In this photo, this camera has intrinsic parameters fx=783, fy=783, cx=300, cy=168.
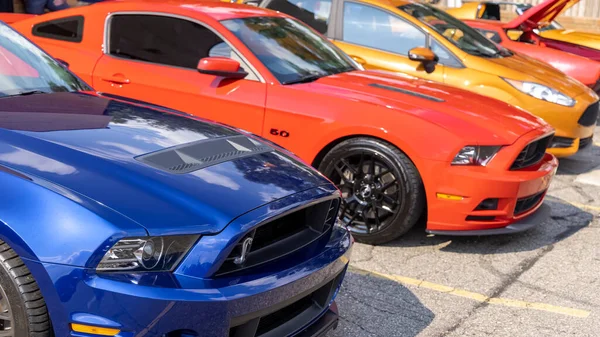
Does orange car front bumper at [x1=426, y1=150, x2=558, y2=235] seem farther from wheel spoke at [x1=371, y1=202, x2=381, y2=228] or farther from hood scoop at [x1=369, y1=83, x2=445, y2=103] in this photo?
hood scoop at [x1=369, y1=83, x2=445, y2=103]

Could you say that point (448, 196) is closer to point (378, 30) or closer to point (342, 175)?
point (342, 175)

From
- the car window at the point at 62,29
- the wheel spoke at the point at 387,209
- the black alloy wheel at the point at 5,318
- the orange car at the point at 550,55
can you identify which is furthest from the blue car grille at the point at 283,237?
the orange car at the point at 550,55

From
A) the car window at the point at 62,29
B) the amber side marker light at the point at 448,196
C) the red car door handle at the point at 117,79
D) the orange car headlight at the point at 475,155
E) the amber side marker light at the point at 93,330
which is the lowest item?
the amber side marker light at the point at 448,196

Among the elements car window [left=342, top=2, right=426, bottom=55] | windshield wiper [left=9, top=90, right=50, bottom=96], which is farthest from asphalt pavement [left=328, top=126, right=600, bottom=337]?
car window [left=342, top=2, right=426, bottom=55]

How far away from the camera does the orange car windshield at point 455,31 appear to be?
7.98 meters

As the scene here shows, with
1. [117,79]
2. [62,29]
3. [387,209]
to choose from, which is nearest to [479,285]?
[387,209]

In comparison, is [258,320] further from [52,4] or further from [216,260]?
[52,4]

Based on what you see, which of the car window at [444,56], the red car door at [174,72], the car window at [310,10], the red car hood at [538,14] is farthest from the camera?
the red car hood at [538,14]

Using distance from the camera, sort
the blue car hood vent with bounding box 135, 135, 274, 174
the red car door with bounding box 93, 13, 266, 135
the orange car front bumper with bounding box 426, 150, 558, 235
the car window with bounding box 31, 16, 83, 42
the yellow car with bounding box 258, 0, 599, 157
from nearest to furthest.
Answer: the blue car hood vent with bounding box 135, 135, 274, 174 < the orange car front bumper with bounding box 426, 150, 558, 235 < the red car door with bounding box 93, 13, 266, 135 < the car window with bounding box 31, 16, 83, 42 < the yellow car with bounding box 258, 0, 599, 157

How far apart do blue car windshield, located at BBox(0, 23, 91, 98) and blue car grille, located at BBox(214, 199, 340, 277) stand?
1.56 m

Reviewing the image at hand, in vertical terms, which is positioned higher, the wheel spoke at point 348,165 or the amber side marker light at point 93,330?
the amber side marker light at point 93,330

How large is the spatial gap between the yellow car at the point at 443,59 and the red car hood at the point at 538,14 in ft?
5.68

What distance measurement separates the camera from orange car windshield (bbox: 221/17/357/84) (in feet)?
18.5

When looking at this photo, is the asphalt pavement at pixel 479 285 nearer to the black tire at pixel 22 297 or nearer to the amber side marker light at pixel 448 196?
the amber side marker light at pixel 448 196
